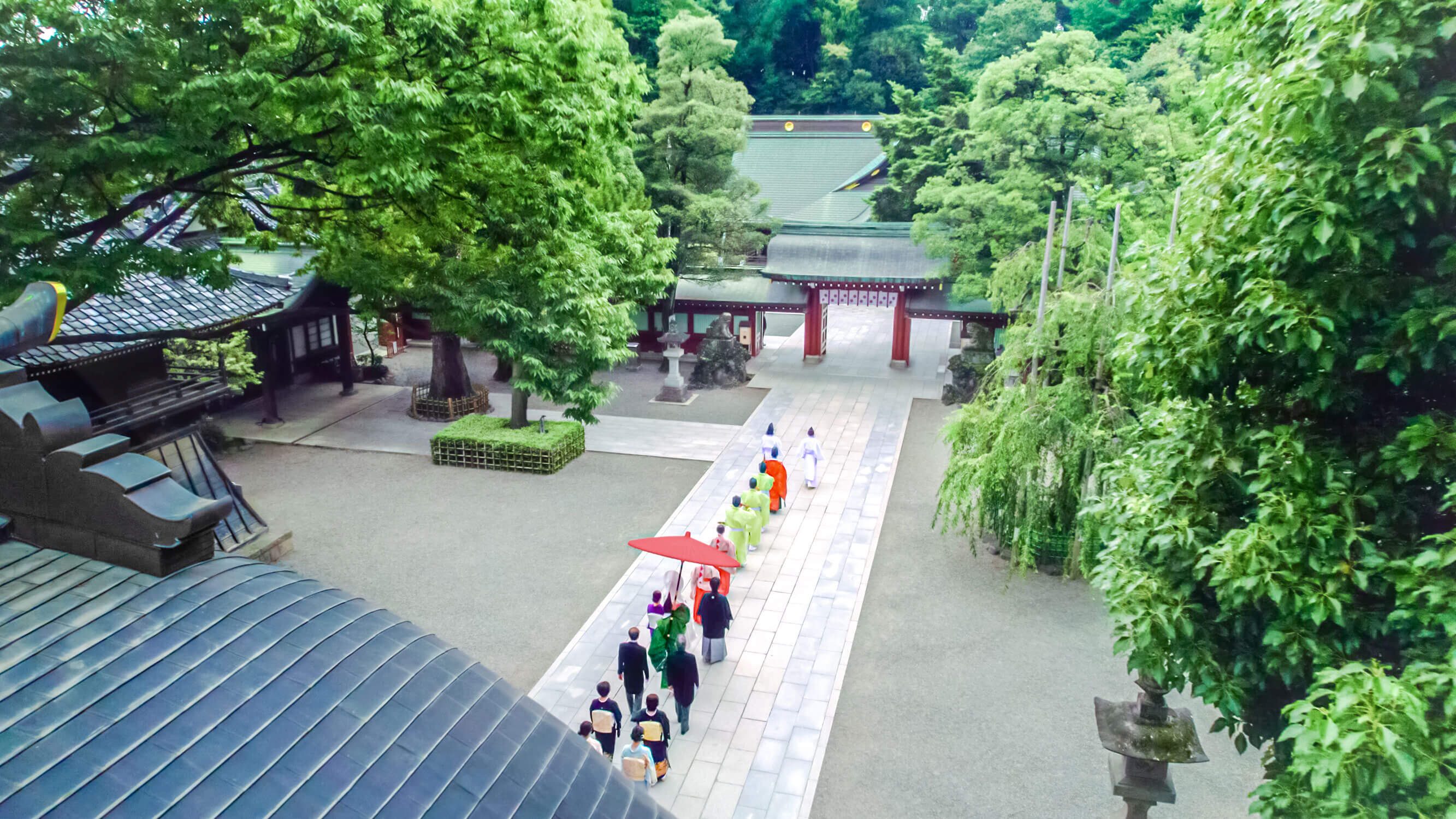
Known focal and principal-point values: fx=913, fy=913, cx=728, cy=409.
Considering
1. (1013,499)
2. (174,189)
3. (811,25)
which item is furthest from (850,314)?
(174,189)

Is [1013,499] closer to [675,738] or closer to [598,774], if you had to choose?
[675,738]

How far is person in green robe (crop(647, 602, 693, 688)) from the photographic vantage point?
32.5 ft

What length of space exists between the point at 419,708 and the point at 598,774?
3.48 feet

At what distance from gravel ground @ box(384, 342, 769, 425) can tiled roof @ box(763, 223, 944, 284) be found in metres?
3.80

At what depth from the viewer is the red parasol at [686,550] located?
1107 centimetres

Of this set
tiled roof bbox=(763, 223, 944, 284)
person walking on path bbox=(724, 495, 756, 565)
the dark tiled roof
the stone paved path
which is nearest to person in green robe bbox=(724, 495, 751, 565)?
person walking on path bbox=(724, 495, 756, 565)

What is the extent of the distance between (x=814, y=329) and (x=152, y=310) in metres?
16.8

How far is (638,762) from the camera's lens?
8.41 meters

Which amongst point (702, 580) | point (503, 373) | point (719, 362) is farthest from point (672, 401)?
point (702, 580)

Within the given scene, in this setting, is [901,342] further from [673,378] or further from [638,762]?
[638,762]

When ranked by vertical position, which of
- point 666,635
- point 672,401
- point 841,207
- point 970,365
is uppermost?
point 841,207

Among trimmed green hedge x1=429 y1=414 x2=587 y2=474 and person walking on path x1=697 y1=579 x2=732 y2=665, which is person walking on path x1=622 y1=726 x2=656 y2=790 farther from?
trimmed green hedge x1=429 y1=414 x2=587 y2=474

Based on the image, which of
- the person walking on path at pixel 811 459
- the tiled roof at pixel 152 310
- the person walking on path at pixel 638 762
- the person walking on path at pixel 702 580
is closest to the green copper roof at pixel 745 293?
the person walking on path at pixel 811 459

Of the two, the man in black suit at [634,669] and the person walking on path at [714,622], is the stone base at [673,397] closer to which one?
the person walking on path at [714,622]
